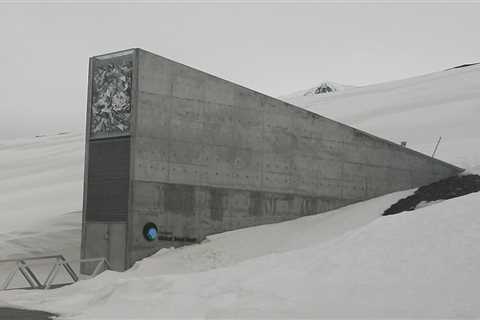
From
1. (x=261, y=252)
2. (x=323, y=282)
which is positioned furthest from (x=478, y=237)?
(x=261, y=252)

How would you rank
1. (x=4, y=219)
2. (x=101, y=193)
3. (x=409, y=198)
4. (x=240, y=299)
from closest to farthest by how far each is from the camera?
1. (x=240, y=299)
2. (x=101, y=193)
3. (x=409, y=198)
4. (x=4, y=219)

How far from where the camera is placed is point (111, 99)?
18.3 meters

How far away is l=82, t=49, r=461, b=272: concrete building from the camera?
17.5m

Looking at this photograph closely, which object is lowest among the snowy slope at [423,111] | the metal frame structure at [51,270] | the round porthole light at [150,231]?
the metal frame structure at [51,270]

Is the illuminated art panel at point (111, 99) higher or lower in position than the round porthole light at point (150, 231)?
higher

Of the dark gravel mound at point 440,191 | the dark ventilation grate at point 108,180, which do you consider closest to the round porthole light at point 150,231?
the dark ventilation grate at point 108,180

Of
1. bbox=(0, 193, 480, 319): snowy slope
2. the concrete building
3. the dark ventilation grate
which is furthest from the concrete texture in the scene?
the dark ventilation grate

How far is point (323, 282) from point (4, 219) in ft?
59.4

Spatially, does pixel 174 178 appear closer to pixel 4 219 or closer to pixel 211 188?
pixel 211 188

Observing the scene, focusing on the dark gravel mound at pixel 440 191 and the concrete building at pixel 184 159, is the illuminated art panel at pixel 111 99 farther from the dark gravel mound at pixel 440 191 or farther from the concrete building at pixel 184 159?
the dark gravel mound at pixel 440 191

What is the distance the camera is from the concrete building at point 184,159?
17484 millimetres

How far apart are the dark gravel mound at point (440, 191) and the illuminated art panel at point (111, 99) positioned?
8.73 meters

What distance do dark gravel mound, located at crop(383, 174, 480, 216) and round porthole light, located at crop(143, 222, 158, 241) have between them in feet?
24.3

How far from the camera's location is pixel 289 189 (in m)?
20.8
